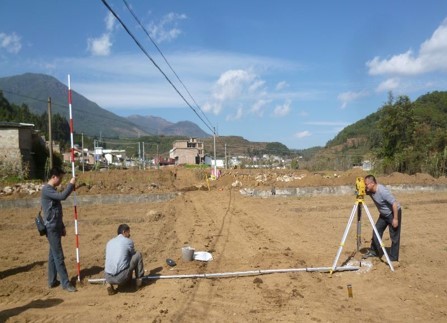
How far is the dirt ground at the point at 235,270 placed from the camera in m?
5.05

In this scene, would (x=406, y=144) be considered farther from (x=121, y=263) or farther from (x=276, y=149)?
(x=276, y=149)

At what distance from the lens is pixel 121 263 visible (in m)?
5.79

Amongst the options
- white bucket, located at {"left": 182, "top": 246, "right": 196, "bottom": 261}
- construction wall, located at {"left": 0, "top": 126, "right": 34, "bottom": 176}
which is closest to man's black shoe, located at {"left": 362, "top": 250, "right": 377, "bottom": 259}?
white bucket, located at {"left": 182, "top": 246, "right": 196, "bottom": 261}

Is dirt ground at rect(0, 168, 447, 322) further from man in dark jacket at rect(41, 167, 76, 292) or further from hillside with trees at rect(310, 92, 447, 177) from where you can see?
hillside with trees at rect(310, 92, 447, 177)

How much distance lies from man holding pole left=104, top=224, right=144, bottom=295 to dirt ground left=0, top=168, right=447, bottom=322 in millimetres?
213

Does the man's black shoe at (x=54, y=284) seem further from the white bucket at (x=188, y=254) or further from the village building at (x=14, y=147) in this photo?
the village building at (x=14, y=147)

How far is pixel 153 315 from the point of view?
195 inches

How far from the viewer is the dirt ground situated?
16.6ft

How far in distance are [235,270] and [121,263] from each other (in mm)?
1995

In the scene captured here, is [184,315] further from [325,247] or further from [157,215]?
[157,215]

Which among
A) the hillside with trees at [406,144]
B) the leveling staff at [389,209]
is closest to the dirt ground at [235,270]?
the leveling staff at [389,209]

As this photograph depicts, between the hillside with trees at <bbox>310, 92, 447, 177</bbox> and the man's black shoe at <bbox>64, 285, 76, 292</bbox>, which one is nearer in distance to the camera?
the man's black shoe at <bbox>64, 285, 76, 292</bbox>

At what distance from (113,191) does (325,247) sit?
13.2 meters

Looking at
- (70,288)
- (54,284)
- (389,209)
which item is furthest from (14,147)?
(389,209)
